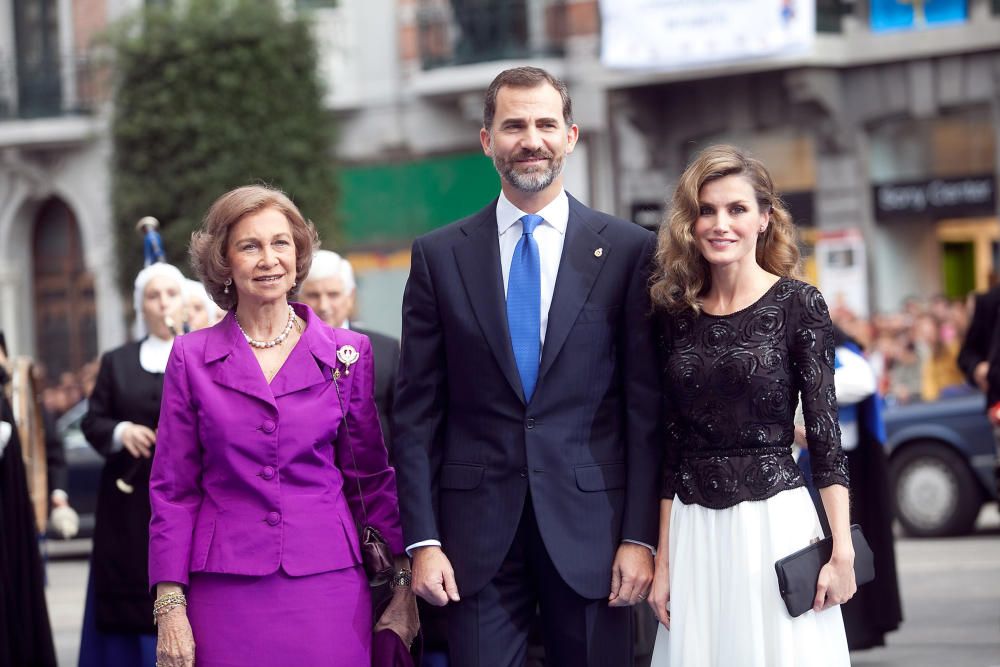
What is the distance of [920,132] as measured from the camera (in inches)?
907

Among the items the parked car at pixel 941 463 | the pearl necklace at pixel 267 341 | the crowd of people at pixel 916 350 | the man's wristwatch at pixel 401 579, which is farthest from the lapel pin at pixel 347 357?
the crowd of people at pixel 916 350

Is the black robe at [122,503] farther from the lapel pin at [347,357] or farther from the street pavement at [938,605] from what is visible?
the street pavement at [938,605]

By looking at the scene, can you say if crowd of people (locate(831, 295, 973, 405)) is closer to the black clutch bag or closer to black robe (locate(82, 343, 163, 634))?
black robe (locate(82, 343, 163, 634))

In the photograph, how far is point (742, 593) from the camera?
518 centimetres

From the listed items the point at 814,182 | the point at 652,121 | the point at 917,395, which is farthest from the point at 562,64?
the point at 917,395

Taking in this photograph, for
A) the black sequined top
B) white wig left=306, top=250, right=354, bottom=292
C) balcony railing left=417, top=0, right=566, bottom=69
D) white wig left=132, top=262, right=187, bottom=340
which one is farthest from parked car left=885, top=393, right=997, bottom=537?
balcony railing left=417, top=0, right=566, bottom=69

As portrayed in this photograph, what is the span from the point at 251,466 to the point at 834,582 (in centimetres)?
172

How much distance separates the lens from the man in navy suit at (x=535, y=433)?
17.5 ft

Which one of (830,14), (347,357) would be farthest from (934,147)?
(347,357)

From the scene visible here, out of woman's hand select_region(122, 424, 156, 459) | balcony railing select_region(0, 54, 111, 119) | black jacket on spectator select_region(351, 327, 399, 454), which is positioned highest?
balcony railing select_region(0, 54, 111, 119)

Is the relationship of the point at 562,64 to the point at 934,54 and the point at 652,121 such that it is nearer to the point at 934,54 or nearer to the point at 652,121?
the point at 652,121

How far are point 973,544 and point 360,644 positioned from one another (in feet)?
33.7

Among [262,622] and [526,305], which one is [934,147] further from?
[262,622]

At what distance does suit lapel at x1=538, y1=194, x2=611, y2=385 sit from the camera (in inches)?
211
